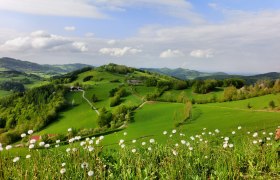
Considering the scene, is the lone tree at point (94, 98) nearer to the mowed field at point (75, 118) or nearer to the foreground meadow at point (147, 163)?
the mowed field at point (75, 118)

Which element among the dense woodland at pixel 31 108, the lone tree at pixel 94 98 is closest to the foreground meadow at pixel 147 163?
the dense woodland at pixel 31 108

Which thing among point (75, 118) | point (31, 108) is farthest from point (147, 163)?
point (31, 108)

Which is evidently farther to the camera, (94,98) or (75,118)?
(94,98)

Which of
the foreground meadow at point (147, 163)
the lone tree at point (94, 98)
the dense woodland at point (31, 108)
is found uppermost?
the foreground meadow at point (147, 163)

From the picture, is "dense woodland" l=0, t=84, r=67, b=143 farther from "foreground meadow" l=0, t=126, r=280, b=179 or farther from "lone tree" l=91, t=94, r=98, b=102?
"foreground meadow" l=0, t=126, r=280, b=179

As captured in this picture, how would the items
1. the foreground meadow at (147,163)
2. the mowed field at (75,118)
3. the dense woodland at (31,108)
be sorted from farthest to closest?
the dense woodland at (31,108)
the mowed field at (75,118)
the foreground meadow at (147,163)

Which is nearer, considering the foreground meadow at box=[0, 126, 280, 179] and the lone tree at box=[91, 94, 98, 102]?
the foreground meadow at box=[0, 126, 280, 179]

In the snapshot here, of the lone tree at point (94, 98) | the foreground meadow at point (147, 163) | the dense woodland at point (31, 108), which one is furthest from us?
the lone tree at point (94, 98)

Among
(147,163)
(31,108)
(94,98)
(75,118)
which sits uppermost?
(147,163)

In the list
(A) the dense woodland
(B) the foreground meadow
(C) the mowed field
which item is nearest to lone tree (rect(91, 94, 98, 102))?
(C) the mowed field

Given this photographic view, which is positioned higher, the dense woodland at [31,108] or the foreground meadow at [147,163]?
the foreground meadow at [147,163]

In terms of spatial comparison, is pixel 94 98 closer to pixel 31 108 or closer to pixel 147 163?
pixel 31 108

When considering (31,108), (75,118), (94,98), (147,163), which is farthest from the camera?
(31,108)

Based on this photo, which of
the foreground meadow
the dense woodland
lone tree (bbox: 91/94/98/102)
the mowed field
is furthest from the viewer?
lone tree (bbox: 91/94/98/102)
